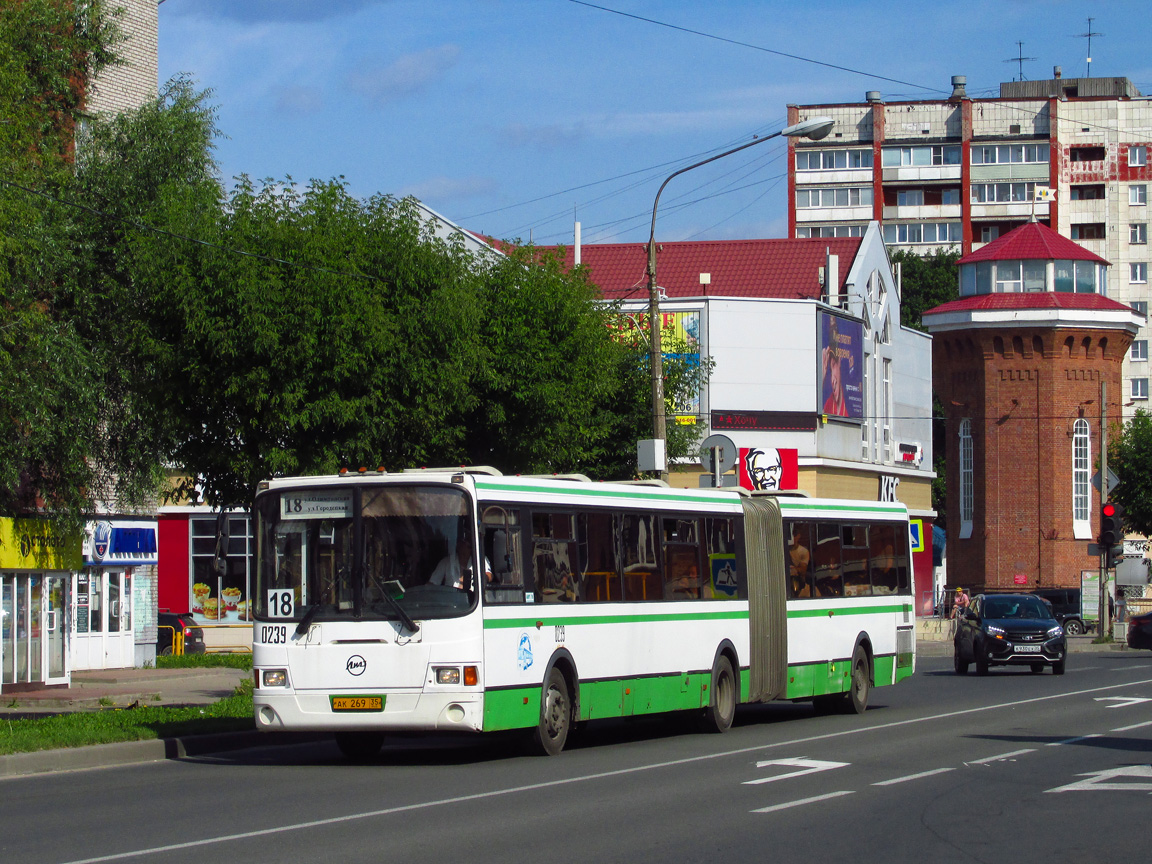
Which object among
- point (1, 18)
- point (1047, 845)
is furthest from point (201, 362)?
point (1047, 845)

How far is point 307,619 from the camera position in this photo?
47.7 ft

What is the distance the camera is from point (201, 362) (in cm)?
2108

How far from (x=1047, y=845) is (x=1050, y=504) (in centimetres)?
6032

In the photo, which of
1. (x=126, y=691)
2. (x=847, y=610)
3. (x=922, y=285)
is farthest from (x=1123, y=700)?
(x=922, y=285)

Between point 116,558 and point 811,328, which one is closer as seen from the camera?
point 116,558

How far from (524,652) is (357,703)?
1.59 meters

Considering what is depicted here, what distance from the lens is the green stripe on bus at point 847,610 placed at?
20.4m

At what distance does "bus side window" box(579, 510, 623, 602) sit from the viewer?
16.2 m

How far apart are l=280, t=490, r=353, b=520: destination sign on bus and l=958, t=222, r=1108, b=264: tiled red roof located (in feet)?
192

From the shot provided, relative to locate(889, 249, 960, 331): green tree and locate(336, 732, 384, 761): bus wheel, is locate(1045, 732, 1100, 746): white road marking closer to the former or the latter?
locate(336, 732, 384, 761): bus wheel

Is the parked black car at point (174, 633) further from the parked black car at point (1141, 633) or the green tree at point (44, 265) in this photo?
the parked black car at point (1141, 633)

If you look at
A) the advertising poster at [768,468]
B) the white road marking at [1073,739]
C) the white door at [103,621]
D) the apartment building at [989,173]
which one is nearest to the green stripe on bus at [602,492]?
Answer: the white road marking at [1073,739]

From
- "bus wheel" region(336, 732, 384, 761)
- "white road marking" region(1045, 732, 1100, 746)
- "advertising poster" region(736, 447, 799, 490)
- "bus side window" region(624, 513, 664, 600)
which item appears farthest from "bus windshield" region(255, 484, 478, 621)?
"advertising poster" region(736, 447, 799, 490)

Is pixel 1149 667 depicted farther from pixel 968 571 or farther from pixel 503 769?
pixel 968 571
